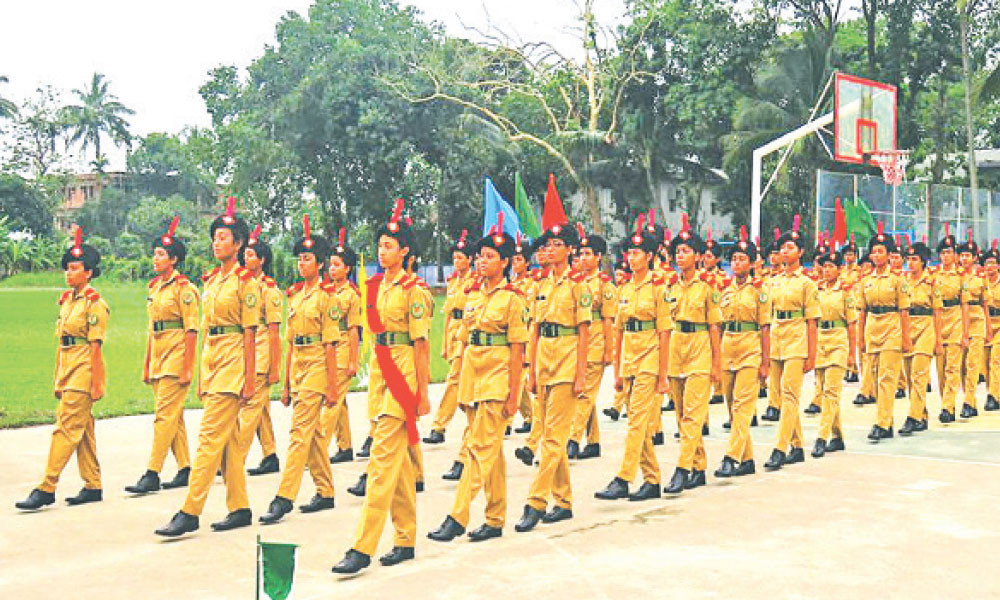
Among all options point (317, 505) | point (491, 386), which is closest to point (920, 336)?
point (491, 386)

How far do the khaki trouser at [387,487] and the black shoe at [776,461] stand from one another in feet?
13.8

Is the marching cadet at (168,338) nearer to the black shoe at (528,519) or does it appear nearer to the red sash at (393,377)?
the red sash at (393,377)

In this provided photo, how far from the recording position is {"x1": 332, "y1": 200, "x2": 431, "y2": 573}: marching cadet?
6160 mm

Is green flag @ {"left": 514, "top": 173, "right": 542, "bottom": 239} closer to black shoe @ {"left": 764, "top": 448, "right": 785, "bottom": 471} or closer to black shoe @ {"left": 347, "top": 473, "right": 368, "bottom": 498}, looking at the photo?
black shoe @ {"left": 764, "top": 448, "right": 785, "bottom": 471}

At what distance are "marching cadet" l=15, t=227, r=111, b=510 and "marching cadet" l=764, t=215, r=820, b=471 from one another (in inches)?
217

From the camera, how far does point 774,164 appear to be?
1388 inches

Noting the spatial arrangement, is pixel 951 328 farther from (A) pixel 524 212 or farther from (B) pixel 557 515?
(B) pixel 557 515

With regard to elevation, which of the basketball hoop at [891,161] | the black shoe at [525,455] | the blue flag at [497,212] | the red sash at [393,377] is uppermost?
the basketball hoop at [891,161]

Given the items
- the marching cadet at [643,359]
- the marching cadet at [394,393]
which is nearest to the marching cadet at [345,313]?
the marching cadet at [394,393]

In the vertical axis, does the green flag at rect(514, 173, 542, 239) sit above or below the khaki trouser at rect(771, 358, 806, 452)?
above

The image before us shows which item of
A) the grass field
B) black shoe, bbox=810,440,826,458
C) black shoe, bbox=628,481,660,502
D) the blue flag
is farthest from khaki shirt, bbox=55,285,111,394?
black shoe, bbox=810,440,826,458

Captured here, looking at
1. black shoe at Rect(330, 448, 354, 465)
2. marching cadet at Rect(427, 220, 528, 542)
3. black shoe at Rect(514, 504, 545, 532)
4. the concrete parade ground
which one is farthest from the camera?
black shoe at Rect(330, 448, 354, 465)

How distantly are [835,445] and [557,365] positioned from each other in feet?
13.8

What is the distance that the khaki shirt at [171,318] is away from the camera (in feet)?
26.5
